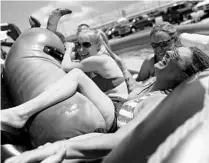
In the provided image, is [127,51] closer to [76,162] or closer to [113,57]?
[113,57]

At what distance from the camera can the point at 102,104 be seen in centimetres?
196

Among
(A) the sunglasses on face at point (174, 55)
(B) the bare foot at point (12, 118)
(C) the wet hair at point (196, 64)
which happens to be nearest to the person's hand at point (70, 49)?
(B) the bare foot at point (12, 118)

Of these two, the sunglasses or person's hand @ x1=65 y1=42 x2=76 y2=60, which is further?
person's hand @ x1=65 y1=42 x2=76 y2=60

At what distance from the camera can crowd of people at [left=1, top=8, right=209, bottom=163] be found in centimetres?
127

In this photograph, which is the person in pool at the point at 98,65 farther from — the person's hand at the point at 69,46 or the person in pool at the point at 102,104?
the person in pool at the point at 102,104

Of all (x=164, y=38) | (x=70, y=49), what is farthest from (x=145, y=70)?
(x=70, y=49)

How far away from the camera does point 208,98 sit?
0.88 meters

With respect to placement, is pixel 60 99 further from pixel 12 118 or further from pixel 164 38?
pixel 164 38

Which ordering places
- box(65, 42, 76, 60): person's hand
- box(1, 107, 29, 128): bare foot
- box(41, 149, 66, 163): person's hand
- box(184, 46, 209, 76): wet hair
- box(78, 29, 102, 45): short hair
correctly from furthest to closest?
box(65, 42, 76, 60): person's hand < box(78, 29, 102, 45): short hair < box(1, 107, 29, 128): bare foot < box(184, 46, 209, 76): wet hair < box(41, 149, 66, 163): person's hand

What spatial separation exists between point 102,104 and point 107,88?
58 centimetres

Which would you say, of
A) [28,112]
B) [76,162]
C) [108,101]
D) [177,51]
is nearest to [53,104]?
[28,112]

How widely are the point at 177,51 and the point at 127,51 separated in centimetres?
571

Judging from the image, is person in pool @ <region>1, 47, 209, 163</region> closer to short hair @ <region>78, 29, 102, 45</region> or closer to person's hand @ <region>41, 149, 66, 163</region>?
person's hand @ <region>41, 149, 66, 163</region>

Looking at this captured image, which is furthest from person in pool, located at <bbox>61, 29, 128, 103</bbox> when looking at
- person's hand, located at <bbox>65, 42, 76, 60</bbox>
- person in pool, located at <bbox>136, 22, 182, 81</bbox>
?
person in pool, located at <bbox>136, 22, 182, 81</bbox>
